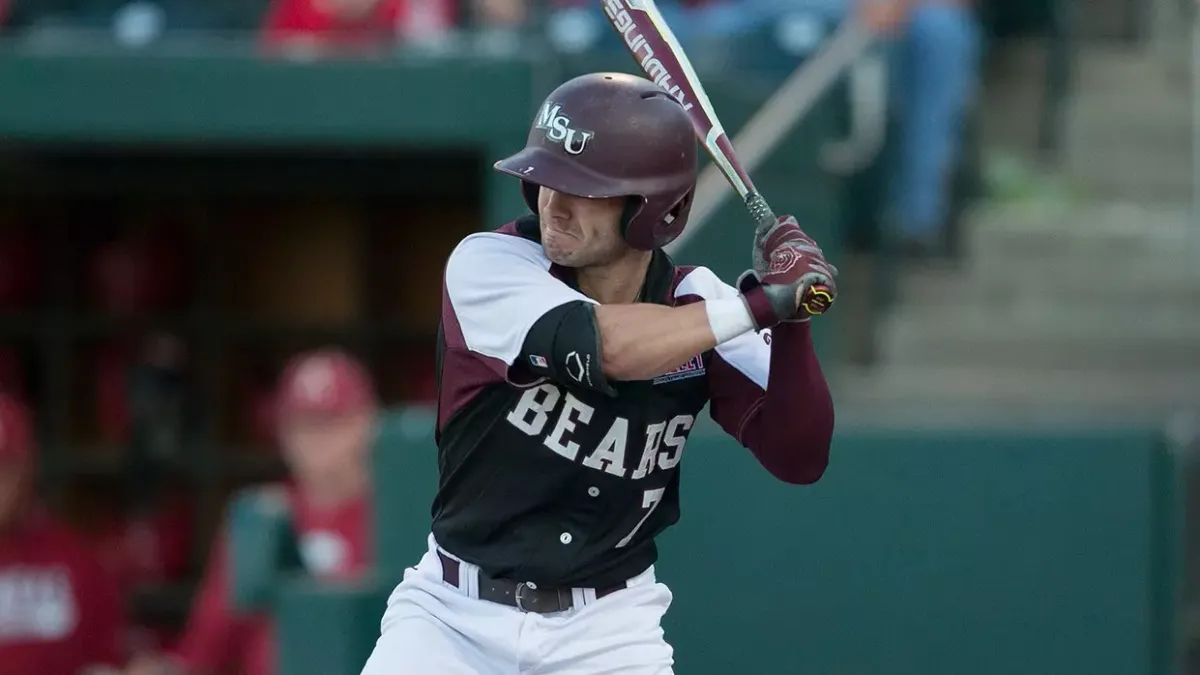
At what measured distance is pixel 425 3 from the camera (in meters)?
6.64

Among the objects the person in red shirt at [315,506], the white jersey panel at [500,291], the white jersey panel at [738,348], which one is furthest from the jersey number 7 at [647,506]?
the person in red shirt at [315,506]

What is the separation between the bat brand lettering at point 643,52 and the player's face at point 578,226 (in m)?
0.37

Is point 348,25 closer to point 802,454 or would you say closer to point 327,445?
point 327,445

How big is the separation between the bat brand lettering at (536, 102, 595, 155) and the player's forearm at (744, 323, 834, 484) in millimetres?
443

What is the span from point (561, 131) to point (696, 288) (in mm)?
401

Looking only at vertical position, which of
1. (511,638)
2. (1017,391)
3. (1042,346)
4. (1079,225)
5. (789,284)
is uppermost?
(1079,225)

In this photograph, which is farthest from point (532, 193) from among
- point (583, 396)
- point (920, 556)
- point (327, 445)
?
point (327, 445)

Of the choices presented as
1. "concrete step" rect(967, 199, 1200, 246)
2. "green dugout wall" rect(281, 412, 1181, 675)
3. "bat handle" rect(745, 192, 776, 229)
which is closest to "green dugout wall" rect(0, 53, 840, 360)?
"concrete step" rect(967, 199, 1200, 246)

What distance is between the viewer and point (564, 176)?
3.02m

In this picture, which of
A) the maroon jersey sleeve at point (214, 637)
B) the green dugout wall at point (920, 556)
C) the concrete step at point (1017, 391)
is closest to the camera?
the green dugout wall at point (920, 556)

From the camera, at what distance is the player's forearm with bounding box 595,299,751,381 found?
9.71ft

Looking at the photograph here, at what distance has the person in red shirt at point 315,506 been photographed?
18.0 feet

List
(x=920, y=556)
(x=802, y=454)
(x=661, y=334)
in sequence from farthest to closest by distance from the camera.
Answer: (x=920, y=556) < (x=802, y=454) < (x=661, y=334)

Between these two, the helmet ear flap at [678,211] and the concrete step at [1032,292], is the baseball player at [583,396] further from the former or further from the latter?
the concrete step at [1032,292]
